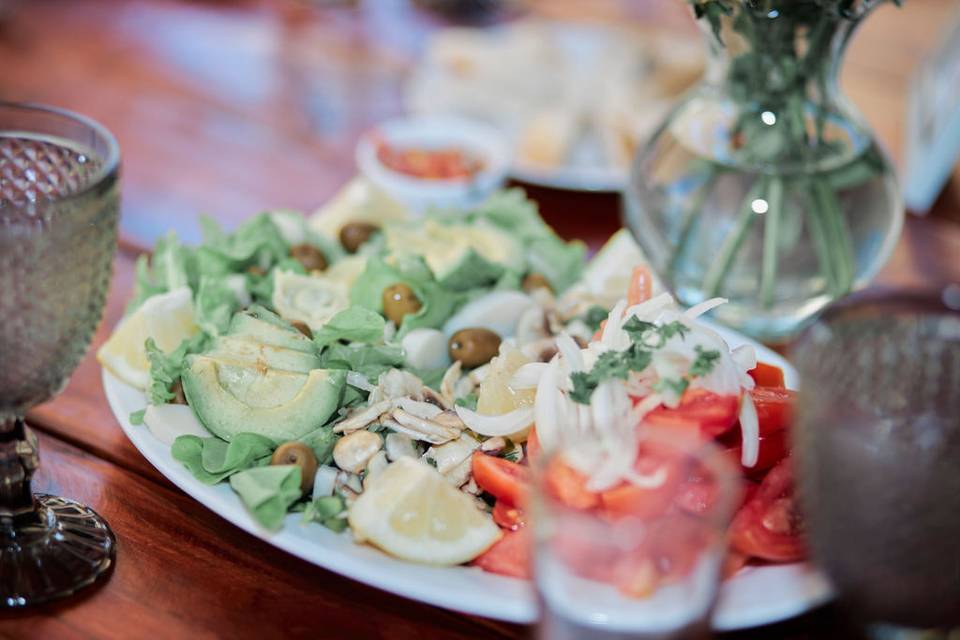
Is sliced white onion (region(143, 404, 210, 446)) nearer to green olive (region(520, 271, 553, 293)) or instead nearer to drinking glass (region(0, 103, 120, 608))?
drinking glass (region(0, 103, 120, 608))

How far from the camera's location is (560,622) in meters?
0.74

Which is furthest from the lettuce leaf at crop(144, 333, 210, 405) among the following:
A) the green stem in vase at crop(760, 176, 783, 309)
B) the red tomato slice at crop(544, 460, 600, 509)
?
the green stem in vase at crop(760, 176, 783, 309)

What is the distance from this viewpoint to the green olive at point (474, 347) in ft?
3.85

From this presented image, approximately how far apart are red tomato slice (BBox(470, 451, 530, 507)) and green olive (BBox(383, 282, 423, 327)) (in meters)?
0.26

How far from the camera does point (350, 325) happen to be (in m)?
1.11

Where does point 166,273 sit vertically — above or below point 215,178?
above

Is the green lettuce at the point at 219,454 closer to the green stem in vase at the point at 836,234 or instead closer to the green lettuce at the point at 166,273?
the green lettuce at the point at 166,273

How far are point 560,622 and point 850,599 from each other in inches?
7.9

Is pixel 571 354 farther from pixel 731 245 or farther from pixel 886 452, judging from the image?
pixel 731 245

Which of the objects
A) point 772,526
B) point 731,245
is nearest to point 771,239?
point 731,245

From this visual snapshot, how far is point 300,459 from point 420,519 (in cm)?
12

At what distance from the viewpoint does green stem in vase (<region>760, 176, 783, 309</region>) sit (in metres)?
1.32

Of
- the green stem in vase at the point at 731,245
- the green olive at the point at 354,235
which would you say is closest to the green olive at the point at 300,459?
the green olive at the point at 354,235

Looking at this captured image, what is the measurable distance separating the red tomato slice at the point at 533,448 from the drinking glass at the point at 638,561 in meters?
0.19
